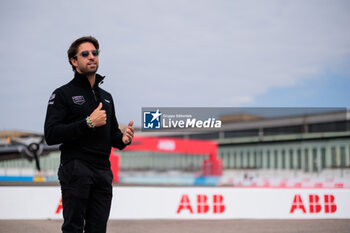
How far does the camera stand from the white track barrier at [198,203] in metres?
9.69

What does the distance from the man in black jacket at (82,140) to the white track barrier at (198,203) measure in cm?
697

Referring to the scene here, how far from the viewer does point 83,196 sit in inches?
113

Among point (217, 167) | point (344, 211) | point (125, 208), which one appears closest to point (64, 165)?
point (125, 208)

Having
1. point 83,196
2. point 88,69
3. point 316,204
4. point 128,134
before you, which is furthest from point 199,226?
point 88,69

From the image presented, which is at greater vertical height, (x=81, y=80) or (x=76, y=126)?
(x=81, y=80)

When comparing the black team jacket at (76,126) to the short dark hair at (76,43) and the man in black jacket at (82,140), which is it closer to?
the man in black jacket at (82,140)

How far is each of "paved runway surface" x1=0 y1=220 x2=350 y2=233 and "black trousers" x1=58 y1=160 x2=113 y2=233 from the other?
4.97 m

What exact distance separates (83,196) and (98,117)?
1.75 ft

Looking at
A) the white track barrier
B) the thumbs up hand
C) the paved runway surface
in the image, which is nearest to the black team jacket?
the thumbs up hand

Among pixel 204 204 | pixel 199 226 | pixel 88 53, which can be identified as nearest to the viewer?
pixel 88 53

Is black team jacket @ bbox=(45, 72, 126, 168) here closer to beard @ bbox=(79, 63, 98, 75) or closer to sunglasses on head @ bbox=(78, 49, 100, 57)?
beard @ bbox=(79, 63, 98, 75)

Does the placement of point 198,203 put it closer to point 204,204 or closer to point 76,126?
point 204,204

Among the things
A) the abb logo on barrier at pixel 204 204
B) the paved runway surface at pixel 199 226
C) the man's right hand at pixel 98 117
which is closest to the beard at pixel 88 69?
the man's right hand at pixel 98 117

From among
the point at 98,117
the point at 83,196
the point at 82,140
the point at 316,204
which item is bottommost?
the point at 316,204
